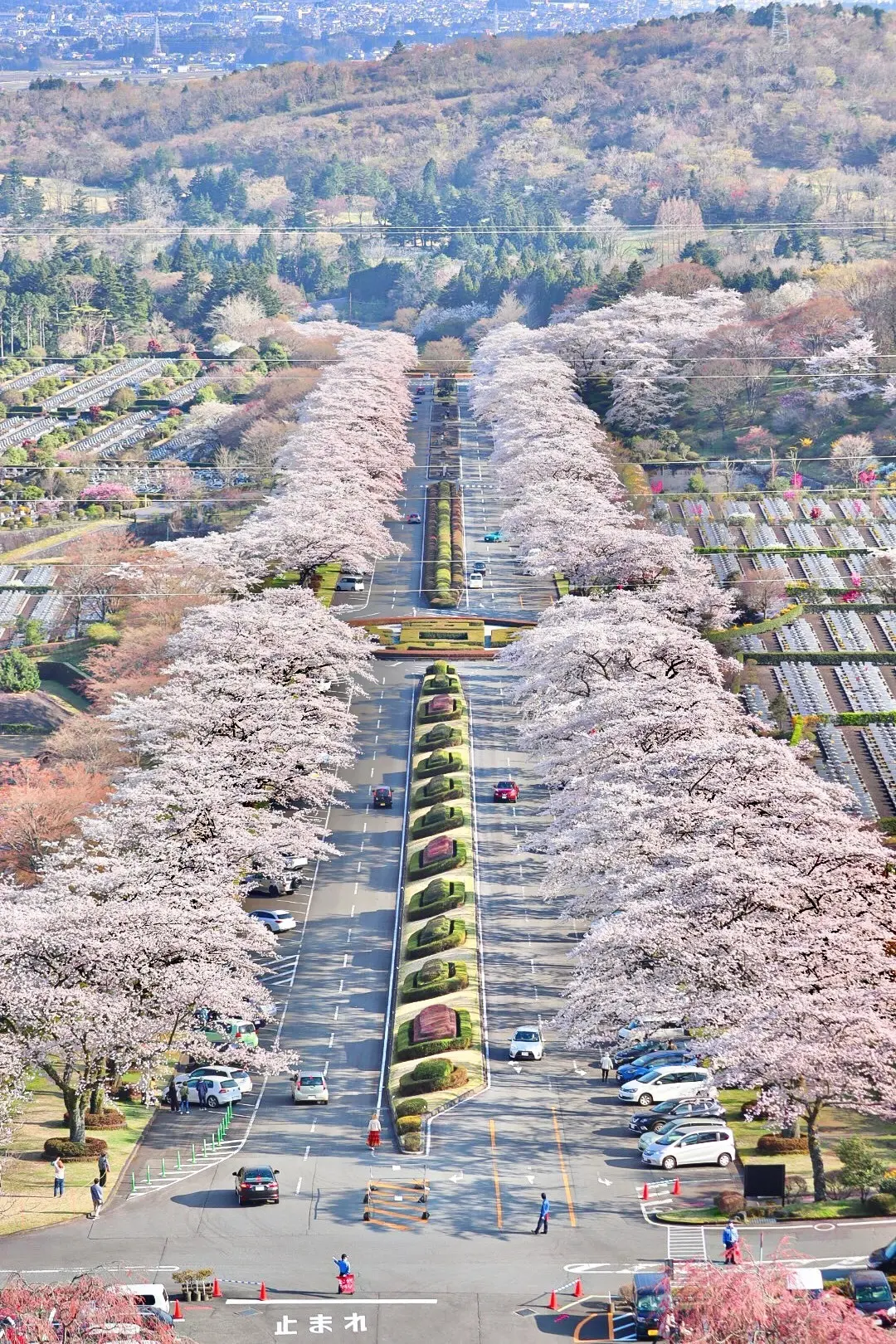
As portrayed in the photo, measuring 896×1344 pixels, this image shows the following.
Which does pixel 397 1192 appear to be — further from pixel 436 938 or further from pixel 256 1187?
pixel 436 938

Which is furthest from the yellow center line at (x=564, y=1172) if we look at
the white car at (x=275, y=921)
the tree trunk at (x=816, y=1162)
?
the white car at (x=275, y=921)

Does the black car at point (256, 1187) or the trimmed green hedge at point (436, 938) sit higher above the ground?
the black car at point (256, 1187)

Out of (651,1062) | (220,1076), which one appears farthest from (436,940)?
(651,1062)

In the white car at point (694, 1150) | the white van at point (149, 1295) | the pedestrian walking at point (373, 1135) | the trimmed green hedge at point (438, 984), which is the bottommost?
the trimmed green hedge at point (438, 984)

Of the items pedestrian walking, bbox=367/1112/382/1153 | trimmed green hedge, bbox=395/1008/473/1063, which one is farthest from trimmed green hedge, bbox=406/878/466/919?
pedestrian walking, bbox=367/1112/382/1153

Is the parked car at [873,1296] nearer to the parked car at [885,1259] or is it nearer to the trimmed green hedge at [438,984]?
the parked car at [885,1259]

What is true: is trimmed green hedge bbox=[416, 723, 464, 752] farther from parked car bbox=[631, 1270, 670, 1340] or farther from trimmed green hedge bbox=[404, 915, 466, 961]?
parked car bbox=[631, 1270, 670, 1340]

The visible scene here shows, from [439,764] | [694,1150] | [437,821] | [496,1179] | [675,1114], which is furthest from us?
[439,764]
